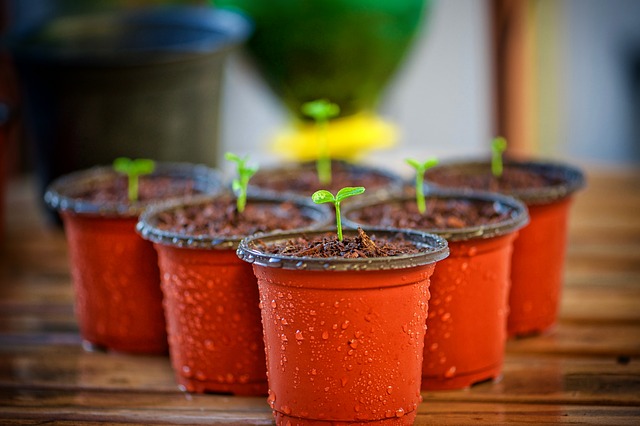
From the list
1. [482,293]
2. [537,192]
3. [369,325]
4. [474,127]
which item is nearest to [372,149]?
[474,127]

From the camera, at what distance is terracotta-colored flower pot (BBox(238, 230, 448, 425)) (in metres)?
1.50

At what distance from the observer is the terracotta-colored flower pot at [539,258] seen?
6.75 feet

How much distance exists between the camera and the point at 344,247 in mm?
1594

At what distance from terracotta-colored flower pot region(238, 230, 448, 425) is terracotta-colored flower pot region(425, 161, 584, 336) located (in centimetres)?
51

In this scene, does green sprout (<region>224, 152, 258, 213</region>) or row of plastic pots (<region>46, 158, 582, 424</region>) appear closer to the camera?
row of plastic pots (<region>46, 158, 582, 424</region>)

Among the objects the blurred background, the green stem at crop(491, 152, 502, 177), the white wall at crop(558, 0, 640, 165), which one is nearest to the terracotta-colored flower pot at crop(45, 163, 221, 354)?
the green stem at crop(491, 152, 502, 177)

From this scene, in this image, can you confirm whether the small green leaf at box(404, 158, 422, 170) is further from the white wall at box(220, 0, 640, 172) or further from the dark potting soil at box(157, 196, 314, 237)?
the white wall at box(220, 0, 640, 172)

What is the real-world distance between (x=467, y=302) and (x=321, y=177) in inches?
28.7

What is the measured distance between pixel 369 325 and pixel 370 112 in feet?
7.18

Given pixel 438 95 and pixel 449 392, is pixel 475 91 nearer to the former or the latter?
pixel 438 95

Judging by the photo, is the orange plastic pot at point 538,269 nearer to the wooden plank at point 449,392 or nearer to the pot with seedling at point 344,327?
the wooden plank at point 449,392

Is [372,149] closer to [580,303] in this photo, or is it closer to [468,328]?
[580,303]

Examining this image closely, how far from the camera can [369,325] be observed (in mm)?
1510

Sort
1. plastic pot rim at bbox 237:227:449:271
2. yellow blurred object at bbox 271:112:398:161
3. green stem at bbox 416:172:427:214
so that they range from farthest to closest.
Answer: yellow blurred object at bbox 271:112:398:161 < green stem at bbox 416:172:427:214 < plastic pot rim at bbox 237:227:449:271
